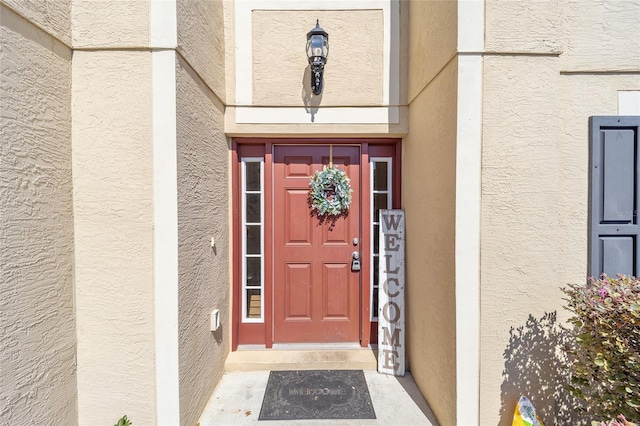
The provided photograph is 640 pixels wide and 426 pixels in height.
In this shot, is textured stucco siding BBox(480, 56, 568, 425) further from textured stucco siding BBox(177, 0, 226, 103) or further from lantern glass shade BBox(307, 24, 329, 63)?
textured stucco siding BBox(177, 0, 226, 103)

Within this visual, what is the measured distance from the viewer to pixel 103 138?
192cm

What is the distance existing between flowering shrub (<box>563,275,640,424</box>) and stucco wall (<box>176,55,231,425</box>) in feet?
8.56

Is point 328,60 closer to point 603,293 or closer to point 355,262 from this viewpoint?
point 355,262

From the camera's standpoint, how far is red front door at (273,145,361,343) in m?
3.21

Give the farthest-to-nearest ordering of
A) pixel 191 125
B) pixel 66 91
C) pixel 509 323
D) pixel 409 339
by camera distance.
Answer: pixel 409 339
pixel 191 125
pixel 509 323
pixel 66 91

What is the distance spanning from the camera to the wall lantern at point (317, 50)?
9.00 feet

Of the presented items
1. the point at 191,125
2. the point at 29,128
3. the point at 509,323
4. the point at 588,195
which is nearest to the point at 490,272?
the point at 509,323

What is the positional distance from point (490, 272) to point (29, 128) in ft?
9.86

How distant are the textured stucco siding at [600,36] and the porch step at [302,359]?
3080 millimetres

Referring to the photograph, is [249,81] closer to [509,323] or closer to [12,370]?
Result: [12,370]

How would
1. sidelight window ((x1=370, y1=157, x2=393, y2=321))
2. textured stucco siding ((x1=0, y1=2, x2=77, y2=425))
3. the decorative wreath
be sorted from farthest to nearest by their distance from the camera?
1. sidelight window ((x1=370, y1=157, x2=393, y2=321))
2. the decorative wreath
3. textured stucco siding ((x1=0, y1=2, x2=77, y2=425))

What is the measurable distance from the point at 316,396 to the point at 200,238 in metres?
1.74

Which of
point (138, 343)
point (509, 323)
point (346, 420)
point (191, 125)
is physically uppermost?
point (191, 125)

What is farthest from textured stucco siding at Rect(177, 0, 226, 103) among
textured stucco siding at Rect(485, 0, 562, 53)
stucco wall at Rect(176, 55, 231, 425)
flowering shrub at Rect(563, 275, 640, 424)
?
flowering shrub at Rect(563, 275, 640, 424)
